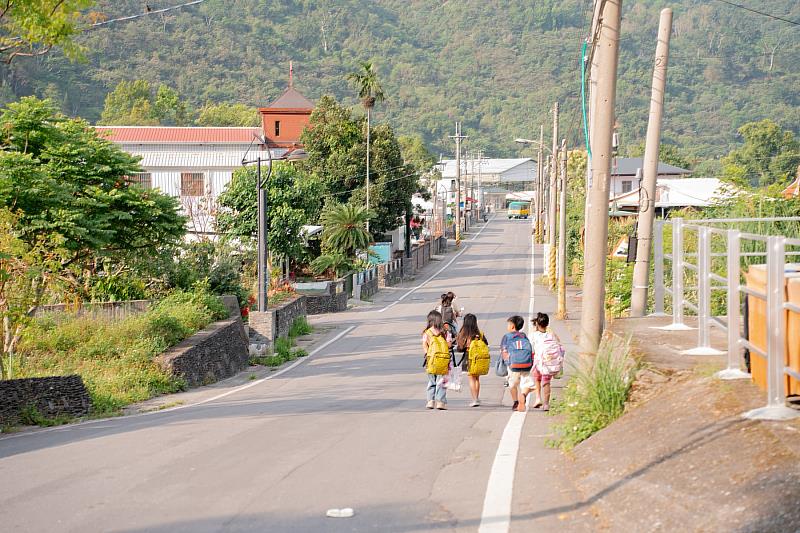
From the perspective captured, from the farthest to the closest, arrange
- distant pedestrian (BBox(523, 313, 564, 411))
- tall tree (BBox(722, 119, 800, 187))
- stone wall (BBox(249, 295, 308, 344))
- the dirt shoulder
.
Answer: tall tree (BBox(722, 119, 800, 187)) < stone wall (BBox(249, 295, 308, 344)) < distant pedestrian (BBox(523, 313, 564, 411)) < the dirt shoulder

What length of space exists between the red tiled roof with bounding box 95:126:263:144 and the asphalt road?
1942 inches

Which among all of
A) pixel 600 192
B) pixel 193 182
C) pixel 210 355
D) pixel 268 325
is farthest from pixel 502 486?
pixel 193 182

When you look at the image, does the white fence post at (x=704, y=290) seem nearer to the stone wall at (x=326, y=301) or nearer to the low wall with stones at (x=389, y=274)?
the stone wall at (x=326, y=301)

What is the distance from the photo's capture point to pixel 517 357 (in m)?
13.7

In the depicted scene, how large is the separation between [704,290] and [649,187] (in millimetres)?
9072

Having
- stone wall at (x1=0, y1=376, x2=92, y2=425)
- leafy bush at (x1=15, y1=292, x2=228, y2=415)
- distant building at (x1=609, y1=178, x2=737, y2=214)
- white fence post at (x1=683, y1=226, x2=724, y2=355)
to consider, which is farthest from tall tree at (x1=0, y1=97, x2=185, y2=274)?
distant building at (x1=609, y1=178, x2=737, y2=214)

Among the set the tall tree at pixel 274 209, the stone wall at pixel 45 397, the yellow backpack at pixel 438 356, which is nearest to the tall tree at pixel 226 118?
the tall tree at pixel 274 209

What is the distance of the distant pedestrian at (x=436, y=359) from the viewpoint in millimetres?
14070

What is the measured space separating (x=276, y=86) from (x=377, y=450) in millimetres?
175580

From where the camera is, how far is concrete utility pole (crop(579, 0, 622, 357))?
38.8 feet

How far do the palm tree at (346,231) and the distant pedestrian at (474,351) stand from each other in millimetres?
36792

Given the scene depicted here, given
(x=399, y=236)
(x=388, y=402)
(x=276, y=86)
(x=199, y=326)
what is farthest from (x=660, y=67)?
(x=276, y=86)

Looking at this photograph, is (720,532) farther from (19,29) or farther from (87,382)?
(87,382)

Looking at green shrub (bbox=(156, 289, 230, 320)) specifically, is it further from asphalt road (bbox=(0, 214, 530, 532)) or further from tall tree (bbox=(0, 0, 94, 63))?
tall tree (bbox=(0, 0, 94, 63))
